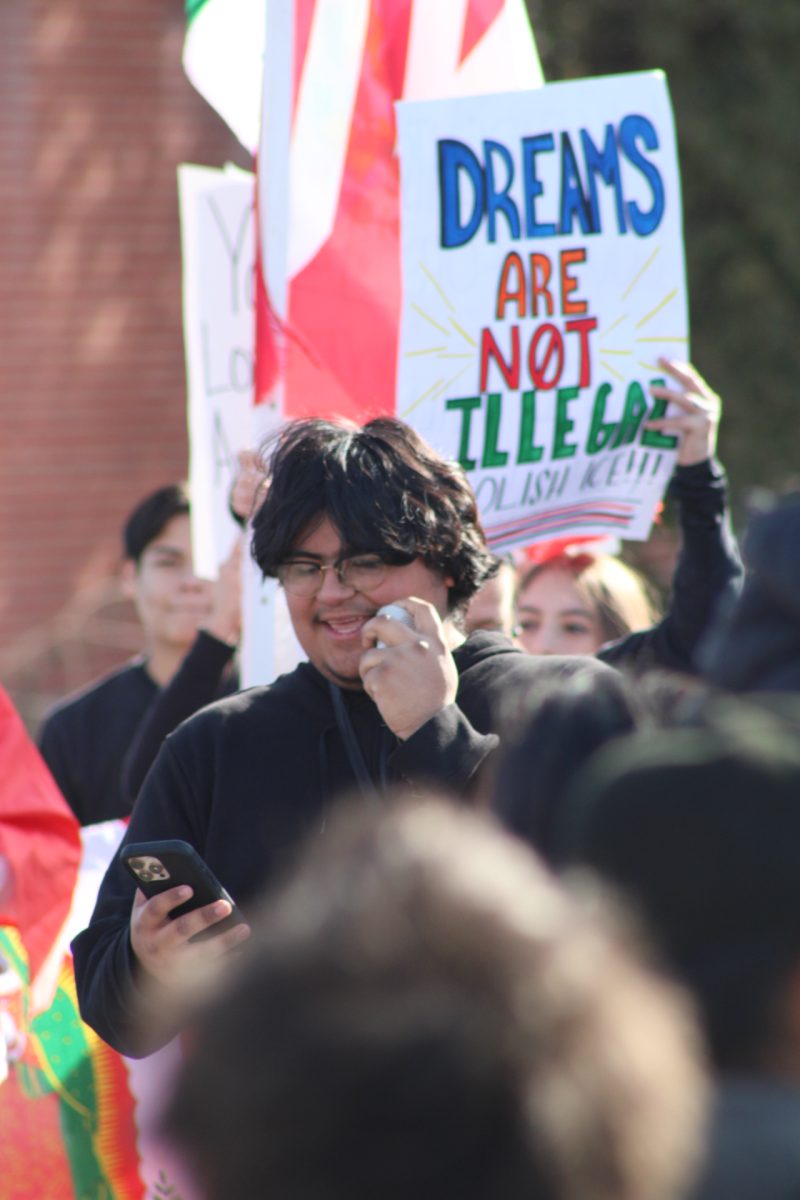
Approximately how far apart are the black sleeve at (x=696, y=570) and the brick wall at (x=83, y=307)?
4619mm

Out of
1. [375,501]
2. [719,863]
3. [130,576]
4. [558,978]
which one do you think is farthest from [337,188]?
[558,978]

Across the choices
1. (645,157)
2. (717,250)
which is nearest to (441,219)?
(645,157)

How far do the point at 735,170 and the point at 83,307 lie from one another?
3.02m

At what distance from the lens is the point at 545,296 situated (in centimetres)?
326

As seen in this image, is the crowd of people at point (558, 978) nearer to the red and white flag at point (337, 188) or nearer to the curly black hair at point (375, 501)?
the curly black hair at point (375, 501)

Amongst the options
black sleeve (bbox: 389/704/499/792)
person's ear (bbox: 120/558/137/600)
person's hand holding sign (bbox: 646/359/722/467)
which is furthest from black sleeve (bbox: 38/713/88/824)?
black sleeve (bbox: 389/704/499/792)

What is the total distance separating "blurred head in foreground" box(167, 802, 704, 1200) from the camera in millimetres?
803

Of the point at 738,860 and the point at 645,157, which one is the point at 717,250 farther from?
the point at 738,860

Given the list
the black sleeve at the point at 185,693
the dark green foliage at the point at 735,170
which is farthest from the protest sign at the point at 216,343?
the dark green foliage at the point at 735,170

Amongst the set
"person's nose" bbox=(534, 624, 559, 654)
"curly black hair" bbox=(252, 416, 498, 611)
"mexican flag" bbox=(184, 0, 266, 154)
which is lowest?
"person's nose" bbox=(534, 624, 559, 654)

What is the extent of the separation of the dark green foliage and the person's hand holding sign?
4.99m

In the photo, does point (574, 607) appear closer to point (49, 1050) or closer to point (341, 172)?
point (341, 172)

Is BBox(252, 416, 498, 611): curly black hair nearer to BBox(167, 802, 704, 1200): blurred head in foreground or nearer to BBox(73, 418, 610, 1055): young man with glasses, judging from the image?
BBox(73, 418, 610, 1055): young man with glasses

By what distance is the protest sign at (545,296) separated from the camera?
3129 millimetres
